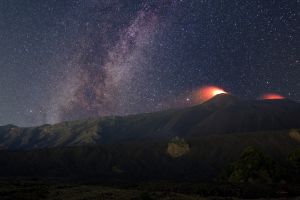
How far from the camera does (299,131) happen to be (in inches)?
5492

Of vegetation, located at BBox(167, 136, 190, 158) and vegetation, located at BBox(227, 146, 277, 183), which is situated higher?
vegetation, located at BBox(167, 136, 190, 158)

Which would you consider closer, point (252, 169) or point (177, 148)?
point (252, 169)

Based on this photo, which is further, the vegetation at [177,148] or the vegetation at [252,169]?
the vegetation at [177,148]

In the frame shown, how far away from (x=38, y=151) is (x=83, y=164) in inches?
1083

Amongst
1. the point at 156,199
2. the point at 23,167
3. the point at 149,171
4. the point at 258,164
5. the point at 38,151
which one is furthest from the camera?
the point at 38,151

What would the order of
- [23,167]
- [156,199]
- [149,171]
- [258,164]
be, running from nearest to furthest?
[156,199] < [258,164] < [149,171] < [23,167]

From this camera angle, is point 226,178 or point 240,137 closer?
point 226,178

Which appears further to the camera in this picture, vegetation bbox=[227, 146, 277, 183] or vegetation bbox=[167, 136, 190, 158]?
vegetation bbox=[167, 136, 190, 158]

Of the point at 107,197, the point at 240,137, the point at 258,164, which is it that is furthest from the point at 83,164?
the point at 107,197

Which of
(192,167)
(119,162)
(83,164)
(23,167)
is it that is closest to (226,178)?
(192,167)

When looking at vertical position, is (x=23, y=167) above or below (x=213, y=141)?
below

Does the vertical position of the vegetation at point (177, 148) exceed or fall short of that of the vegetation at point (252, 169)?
it exceeds it

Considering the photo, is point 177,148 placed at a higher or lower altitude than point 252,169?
higher

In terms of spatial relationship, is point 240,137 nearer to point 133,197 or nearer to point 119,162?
point 119,162
